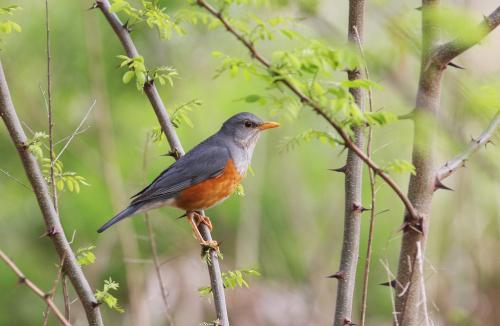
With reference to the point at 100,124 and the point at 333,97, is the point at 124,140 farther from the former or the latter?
the point at 333,97

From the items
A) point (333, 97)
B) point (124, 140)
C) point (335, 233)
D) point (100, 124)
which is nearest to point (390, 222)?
point (335, 233)

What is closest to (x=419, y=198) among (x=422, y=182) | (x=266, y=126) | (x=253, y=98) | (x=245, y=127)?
(x=422, y=182)

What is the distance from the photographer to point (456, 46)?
11.1ft

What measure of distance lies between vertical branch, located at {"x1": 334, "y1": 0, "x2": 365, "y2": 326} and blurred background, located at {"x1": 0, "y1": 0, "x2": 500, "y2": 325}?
7.85 ft

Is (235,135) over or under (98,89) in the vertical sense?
under

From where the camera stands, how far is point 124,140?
7.56 m

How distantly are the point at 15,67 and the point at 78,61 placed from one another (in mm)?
556

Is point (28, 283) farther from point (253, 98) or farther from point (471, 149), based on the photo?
point (471, 149)

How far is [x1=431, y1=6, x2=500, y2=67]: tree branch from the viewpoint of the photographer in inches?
126

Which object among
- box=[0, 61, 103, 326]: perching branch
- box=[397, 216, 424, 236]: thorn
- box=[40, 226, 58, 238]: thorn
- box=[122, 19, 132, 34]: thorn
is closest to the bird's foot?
box=[0, 61, 103, 326]: perching branch

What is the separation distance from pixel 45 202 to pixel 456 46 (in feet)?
6.14

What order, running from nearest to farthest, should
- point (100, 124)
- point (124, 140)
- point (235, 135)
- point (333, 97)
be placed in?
point (333, 97), point (235, 135), point (100, 124), point (124, 140)

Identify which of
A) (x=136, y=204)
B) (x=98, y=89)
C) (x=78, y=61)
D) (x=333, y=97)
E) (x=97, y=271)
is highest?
(x=78, y=61)

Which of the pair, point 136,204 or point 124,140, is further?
point 124,140
